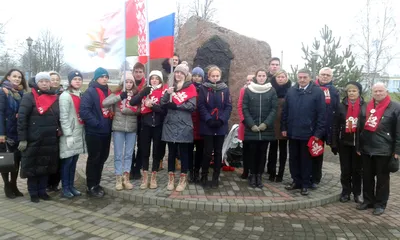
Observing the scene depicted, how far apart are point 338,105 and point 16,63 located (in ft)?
132

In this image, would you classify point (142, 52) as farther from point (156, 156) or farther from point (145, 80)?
point (156, 156)

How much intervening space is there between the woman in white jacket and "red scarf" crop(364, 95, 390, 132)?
4.09 m

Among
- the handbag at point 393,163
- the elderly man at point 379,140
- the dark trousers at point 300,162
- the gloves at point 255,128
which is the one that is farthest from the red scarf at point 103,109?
the handbag at point 393,163

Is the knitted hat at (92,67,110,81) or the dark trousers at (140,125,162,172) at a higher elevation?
the knitted hat at (92,67,110,81)

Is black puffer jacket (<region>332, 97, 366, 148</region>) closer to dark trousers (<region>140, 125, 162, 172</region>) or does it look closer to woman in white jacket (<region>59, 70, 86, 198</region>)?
dark trousers (<region>140, 125, 162, 172</region>)

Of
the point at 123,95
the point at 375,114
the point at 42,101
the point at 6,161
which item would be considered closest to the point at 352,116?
the point at 375,114

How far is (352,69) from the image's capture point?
16875 millimetres

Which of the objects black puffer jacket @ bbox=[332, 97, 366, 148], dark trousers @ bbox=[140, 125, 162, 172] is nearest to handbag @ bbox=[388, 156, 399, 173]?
black puffer jacket @ bbox=[332, 97, 366, 148]

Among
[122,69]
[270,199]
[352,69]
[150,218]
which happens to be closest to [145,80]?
[122,69]

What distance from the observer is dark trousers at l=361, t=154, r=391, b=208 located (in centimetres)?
474

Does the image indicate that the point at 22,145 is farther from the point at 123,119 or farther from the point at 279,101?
the point at 279,101

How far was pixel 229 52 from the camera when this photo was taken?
6.97 m

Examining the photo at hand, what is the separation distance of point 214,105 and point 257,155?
1.13 m

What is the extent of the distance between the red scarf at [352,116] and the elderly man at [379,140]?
13 centimetres
